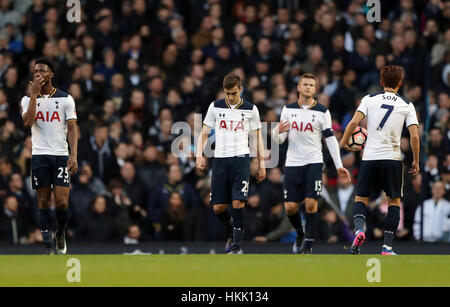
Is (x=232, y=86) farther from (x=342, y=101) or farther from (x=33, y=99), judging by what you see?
(x=342, y=101)

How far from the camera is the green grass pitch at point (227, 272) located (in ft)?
34.0

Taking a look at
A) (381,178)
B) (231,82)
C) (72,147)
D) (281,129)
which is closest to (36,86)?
(72,147)

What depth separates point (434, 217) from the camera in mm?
16625

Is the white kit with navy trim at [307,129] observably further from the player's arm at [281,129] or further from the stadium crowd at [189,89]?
the stadium crowd at [189,89]

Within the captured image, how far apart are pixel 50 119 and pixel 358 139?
385 cm

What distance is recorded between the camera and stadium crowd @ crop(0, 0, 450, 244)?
55.3ft

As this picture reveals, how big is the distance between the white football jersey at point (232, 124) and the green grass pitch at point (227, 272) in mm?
2351

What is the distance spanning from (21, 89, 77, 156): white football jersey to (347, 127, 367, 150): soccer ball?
11.3ft

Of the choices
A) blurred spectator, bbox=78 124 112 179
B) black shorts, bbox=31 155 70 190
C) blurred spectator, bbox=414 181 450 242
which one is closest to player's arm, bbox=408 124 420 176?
black shorts, bbox=31 155 70 190

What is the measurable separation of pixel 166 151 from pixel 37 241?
2.86 m

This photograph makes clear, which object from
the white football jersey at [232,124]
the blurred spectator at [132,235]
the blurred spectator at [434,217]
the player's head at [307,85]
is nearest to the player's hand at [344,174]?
the player's head at [307,85]

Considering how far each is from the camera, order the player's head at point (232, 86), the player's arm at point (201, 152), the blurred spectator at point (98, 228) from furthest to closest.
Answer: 1. the blurred spectator at point (98, 228)
2. the player's head at point (232, 86)
3. the player's arm at point (201, 152)
